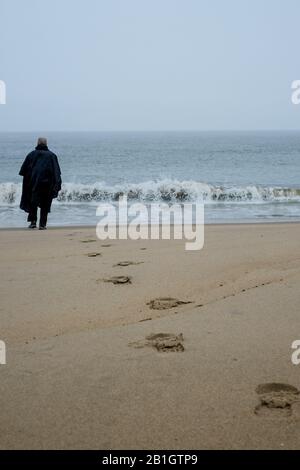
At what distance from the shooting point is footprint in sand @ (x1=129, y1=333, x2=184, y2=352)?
2.96 m

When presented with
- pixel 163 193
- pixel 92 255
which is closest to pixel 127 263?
pixel 92 255

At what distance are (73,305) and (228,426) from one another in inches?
79.1

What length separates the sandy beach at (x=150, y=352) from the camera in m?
2.11

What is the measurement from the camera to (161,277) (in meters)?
4.71

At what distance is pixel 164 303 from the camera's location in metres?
3.94

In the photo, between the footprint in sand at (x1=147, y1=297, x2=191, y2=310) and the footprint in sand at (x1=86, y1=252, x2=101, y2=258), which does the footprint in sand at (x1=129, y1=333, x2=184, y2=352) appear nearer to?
the footprint in sand at (x1=147, y1=297, x2=191, y2=310)

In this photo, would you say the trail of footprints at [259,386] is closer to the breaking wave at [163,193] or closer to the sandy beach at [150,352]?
the sandy beach at [150,352]

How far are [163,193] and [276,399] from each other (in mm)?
14388

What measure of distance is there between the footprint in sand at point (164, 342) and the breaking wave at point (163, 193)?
1217cm

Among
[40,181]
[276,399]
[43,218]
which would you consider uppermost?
[40,181]

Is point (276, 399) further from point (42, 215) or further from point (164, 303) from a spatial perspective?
point (42, 215)

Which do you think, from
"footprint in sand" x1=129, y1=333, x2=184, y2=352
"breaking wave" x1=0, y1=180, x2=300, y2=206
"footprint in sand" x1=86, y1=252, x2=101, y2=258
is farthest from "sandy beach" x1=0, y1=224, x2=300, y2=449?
"breaking wave" x1=0, y1=180, x2=300, y2=206

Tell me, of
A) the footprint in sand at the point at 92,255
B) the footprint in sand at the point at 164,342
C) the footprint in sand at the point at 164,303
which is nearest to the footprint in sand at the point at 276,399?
the footprint in sand at the point at 164,342
